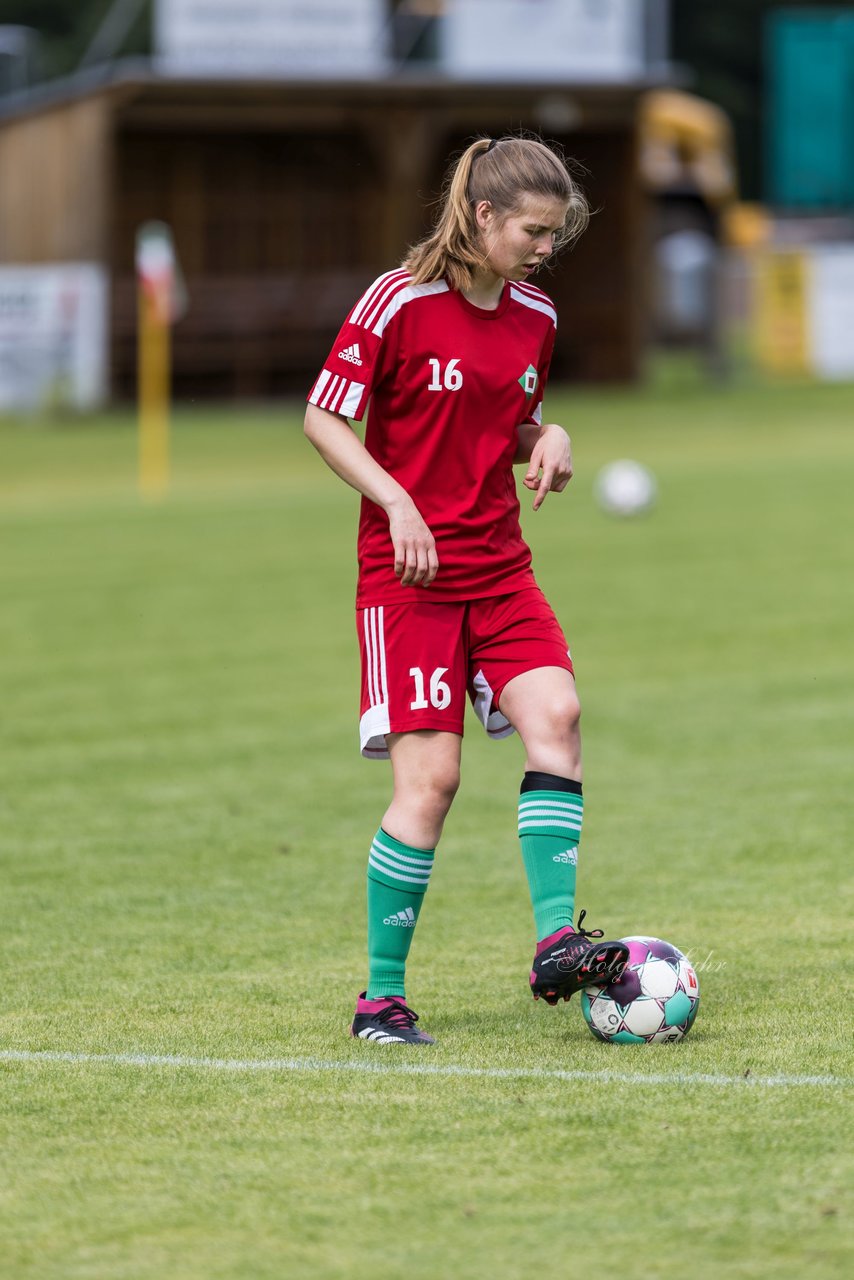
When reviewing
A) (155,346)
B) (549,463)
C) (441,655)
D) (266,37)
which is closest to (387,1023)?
(441,655)

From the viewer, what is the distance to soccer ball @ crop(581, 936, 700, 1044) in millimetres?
4684

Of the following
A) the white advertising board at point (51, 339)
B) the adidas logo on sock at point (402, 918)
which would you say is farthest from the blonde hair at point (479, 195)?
the white advertising board at point (51, 339)

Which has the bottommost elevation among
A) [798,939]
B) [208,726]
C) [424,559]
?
[208,726]

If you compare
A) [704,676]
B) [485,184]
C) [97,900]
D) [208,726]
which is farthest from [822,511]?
[485,184]

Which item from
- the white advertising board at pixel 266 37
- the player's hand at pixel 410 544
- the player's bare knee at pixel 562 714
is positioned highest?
the white advertising board at pixel 266 37

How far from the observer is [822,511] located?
1781 cm

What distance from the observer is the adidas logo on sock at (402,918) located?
488 centimetres

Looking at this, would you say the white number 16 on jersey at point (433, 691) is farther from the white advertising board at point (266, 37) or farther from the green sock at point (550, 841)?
the white advertising board at point (266, 37)

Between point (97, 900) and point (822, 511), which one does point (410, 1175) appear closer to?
point (97, 900)

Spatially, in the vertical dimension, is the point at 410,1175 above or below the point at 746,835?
above

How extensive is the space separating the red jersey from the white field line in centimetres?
105

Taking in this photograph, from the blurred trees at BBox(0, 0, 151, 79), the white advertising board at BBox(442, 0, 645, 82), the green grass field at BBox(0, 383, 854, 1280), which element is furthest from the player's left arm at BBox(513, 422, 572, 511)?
the blurred trees at BBox(0, 0, 151, 79)

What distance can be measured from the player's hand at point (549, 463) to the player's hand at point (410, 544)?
293 millimetres

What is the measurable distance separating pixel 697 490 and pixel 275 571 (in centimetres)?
616
